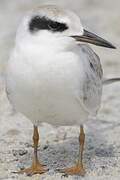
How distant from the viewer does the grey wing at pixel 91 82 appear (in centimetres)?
550

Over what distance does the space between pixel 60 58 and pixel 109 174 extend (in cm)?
115

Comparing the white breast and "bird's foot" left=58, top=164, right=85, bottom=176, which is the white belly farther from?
"bird's foot" left=58, top=164, right=85, bottom=176

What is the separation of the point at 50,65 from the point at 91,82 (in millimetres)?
522

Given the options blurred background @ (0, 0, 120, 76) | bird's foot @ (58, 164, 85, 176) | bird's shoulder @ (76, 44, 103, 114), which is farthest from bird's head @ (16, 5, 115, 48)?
blurred background @ (0, 0, 120, 76)

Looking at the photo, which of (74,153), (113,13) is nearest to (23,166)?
(74,153)

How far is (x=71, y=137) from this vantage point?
22.8 ft

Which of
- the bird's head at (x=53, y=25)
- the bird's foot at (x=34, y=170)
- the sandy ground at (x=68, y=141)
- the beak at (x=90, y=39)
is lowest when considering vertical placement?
the sandy ground at (x=68, y=141)

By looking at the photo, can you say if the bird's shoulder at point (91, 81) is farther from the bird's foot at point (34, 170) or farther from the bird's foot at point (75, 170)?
the bird's foot at point (34, 170)

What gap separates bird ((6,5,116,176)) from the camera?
17.1 ft

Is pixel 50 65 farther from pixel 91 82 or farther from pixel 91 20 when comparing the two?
pixel 91 20

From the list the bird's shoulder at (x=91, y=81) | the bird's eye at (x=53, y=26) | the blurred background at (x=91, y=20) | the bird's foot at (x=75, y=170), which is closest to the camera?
the bird's eye at (x=53, y=26)

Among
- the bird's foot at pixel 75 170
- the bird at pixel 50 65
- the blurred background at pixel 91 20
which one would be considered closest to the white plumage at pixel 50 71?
the bird at pixel 50 65

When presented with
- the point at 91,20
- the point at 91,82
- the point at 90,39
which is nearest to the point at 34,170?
the point at 91,82

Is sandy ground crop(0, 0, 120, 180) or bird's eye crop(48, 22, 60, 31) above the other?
bird's eye crop(48, 22, 60, 31)
